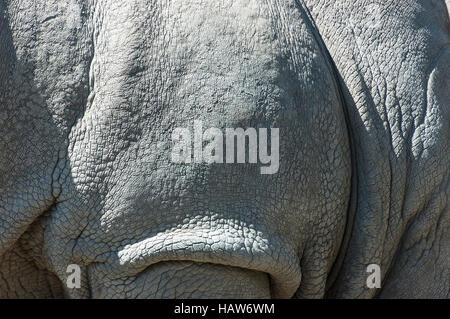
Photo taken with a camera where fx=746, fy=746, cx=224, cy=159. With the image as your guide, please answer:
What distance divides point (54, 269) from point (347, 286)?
91 centimetres

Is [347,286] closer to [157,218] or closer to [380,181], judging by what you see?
[380,181]

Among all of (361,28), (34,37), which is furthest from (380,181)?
(34,37)

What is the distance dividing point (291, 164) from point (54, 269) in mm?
746

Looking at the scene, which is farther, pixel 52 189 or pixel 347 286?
pixel 347 286

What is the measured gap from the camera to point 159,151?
205cm

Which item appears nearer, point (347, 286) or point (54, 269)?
point (54, 269)

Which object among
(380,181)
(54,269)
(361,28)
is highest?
(361,28)

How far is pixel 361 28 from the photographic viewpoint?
93.3 inches

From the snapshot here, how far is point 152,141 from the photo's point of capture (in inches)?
80.9

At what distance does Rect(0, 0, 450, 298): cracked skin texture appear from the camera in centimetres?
206
